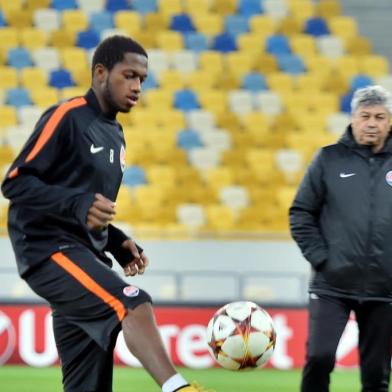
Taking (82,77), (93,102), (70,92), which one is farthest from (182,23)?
(93,102)

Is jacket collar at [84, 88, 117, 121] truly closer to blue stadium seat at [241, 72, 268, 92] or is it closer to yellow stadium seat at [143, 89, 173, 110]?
yellow stadium seat at [143, 89, 173, 110]

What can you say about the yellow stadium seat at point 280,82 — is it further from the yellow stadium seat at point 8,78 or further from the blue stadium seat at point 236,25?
the yellow stadium seat at point 8,78

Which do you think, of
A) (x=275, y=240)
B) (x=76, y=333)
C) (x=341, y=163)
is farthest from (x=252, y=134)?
(x=76, y=333)

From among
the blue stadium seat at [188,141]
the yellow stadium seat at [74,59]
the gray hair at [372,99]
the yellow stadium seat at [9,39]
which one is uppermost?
the yellow stadium seat at [9,39]

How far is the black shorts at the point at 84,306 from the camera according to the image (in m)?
4.61

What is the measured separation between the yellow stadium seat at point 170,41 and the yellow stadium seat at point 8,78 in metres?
2.15

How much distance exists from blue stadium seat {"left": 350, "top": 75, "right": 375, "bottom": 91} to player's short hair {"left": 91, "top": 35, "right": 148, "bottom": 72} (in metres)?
11.4

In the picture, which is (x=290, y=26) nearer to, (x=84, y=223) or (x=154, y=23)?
(x=154, y=23)

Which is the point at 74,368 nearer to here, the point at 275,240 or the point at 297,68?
the point at 275,240

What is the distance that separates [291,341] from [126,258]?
5633mm

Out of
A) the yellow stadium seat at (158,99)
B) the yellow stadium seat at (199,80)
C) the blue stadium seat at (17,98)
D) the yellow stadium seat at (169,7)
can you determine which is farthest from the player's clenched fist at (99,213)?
the yellow stadium seat at (169,7)

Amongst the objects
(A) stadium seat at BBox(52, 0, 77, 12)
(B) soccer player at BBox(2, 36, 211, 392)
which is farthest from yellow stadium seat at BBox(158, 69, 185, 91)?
(B) soccer player at BBox(2, 36, 211, 392)

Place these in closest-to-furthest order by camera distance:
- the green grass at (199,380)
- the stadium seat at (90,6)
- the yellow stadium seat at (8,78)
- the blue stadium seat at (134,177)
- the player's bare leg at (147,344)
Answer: the player's bare leg at (147,344) < the green grass at (199,380) < the blue stadium seat at (134,177) < the yellow stadium seat at (8,78) < the stadium seat at (90,6)

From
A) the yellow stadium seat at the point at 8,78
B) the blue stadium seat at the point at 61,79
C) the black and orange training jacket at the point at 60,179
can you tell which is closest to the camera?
the black and orange training jacket at the point at 60,179
